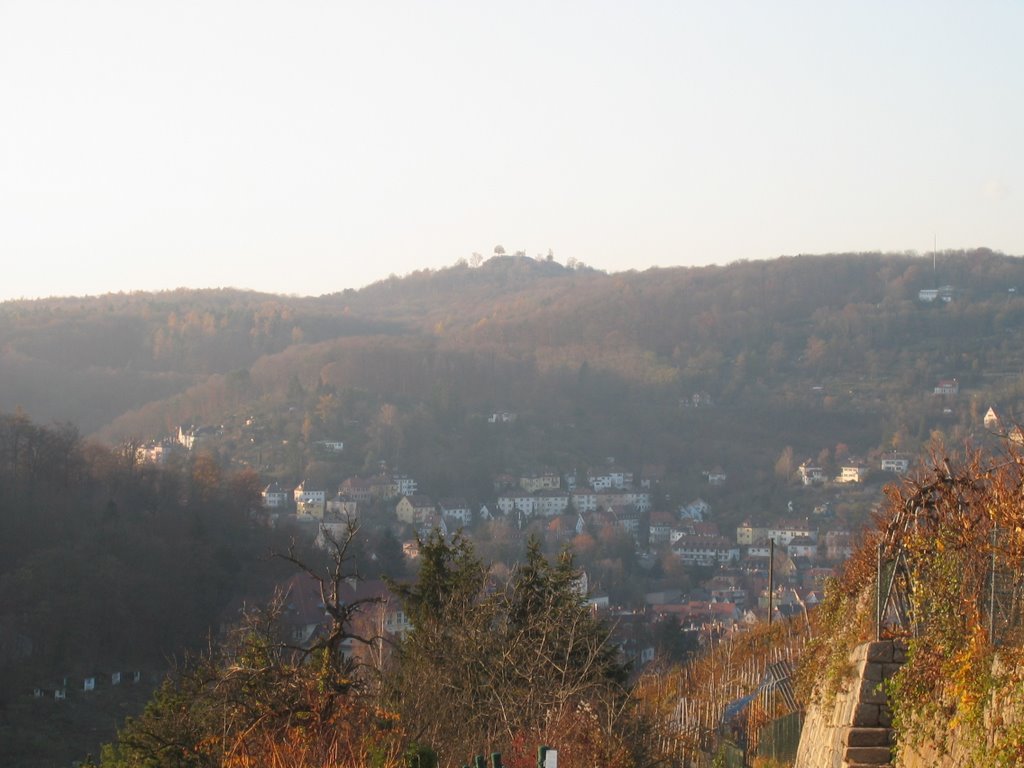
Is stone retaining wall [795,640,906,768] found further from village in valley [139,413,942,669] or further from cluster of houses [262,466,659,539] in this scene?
cluster of houses [262,466,659,539]

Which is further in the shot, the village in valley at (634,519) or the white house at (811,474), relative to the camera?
the white house at (811,474)

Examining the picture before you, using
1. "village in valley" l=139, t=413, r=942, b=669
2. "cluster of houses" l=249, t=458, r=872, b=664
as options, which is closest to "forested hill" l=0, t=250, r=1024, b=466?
"village in valley" l=139, t=413, r=942, b=669

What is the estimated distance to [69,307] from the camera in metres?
129

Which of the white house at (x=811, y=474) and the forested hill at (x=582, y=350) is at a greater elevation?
the forested hill at (x=582, y=350)

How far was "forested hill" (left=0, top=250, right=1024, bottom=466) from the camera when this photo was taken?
97188mm

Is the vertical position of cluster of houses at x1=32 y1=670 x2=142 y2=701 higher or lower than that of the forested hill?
lower

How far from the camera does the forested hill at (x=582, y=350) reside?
319ft

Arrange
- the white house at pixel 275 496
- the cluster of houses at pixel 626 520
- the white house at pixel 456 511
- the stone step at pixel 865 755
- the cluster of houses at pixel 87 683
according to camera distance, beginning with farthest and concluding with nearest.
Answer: the white house at pixel 275 496, the white house at pixel 456 511, the cluster of houses at pixel 626 520, the cluster of houses at pixel 87 683, the stone step at pixel 865 755

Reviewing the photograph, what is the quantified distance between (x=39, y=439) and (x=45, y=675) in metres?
19.8

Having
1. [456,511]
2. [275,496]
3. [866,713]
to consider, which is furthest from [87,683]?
[275,496]

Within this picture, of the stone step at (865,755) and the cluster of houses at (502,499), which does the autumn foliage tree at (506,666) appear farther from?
the cluster of houses at (502,499)

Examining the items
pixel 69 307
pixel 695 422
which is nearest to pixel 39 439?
pixel 695 422

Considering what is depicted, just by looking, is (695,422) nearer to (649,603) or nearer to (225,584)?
(649,603)

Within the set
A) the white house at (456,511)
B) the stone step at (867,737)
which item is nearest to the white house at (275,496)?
the white house at (456,511)
